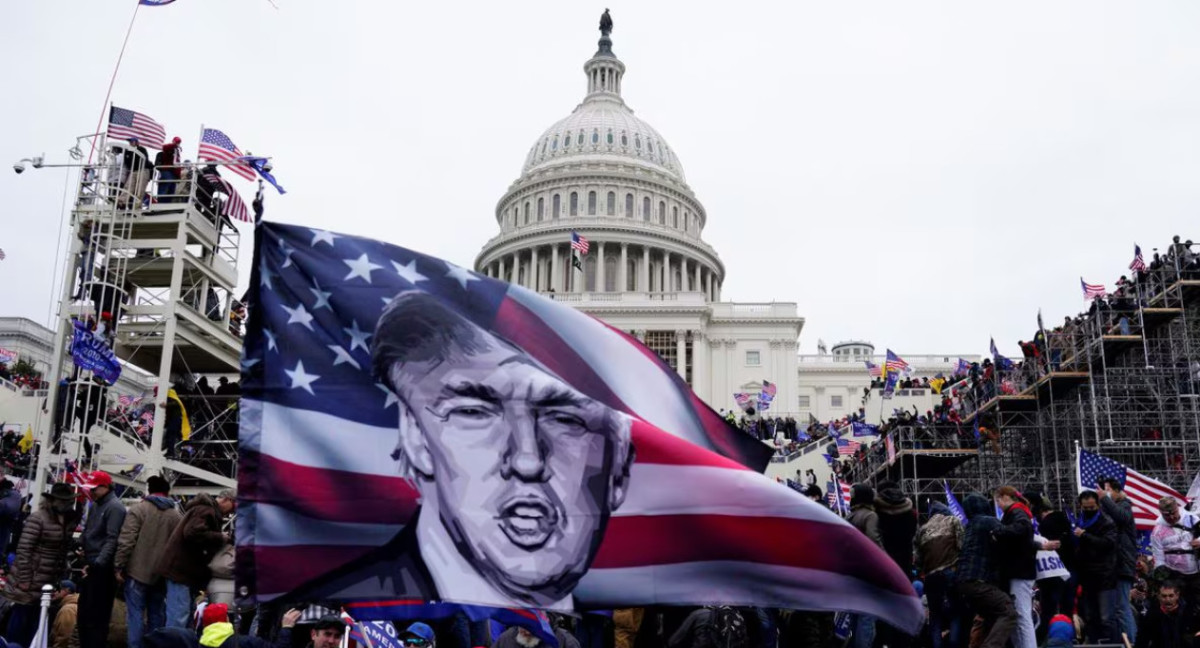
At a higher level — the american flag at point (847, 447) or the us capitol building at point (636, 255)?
the us capitol building at point (636, 255)

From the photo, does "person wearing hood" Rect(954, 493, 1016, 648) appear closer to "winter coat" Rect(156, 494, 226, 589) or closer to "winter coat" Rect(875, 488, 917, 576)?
"winter coat" Rect(875, 488, 917, 576)

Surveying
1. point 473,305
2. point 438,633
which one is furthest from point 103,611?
point 473,305

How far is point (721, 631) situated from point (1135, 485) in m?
11.2

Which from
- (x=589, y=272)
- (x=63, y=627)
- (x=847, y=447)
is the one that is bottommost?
(x=63, y=627)

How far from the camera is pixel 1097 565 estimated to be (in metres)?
12.3

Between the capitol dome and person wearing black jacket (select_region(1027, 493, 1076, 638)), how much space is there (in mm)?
76809

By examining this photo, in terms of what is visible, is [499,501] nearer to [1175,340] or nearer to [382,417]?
[382,417]

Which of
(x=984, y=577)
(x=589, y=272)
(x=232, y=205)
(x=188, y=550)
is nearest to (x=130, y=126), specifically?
(x=232, y=205)

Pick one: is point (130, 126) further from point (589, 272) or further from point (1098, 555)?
point (589, 272)

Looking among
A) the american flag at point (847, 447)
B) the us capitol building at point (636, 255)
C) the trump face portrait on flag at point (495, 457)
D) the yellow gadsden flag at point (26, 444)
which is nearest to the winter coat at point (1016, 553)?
the trump face portrait on flag at point (495, 457)

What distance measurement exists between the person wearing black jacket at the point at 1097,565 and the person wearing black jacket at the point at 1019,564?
180 cm

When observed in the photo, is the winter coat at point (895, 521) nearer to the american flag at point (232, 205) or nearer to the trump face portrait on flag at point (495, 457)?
the trump face portrait on flag at point (495, 457)

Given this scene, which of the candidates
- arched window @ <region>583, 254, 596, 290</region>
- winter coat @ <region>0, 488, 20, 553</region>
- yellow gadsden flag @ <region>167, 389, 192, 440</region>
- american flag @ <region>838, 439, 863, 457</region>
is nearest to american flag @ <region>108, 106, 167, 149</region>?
yellow gadsden flag @ <region>167, 389, 192, 440</region>

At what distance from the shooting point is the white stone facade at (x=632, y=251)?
84000mm
